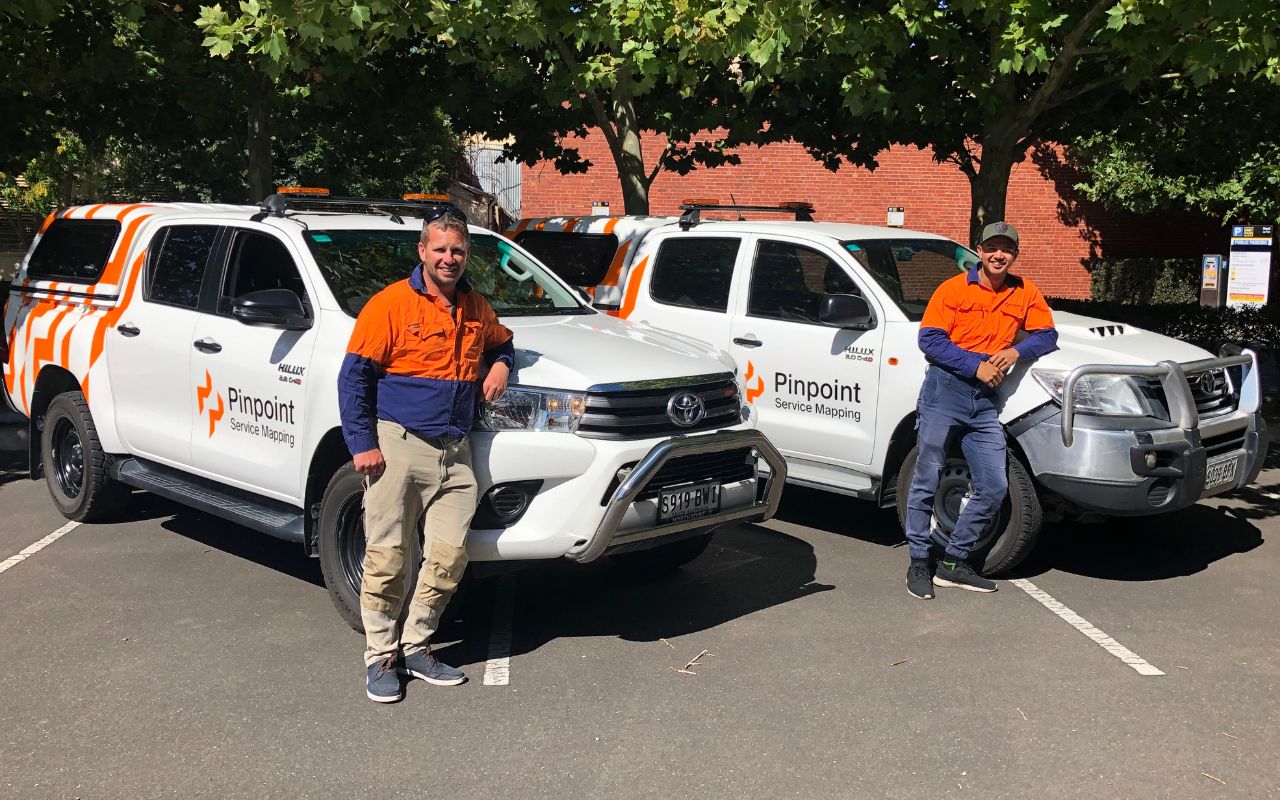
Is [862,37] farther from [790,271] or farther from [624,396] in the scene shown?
[624,396]

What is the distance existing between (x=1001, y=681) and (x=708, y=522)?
1.41 meters

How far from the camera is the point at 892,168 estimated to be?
28141 millimetres

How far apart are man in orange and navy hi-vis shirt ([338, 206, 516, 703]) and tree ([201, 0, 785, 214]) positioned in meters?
5.24

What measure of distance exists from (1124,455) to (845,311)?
Result: 168 centimetres

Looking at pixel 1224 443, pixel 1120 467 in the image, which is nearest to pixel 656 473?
pixel 1120 467

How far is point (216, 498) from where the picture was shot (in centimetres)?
646

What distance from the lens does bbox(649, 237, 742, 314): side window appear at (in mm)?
8180

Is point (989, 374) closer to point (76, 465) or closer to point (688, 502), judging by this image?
point (688, 502)

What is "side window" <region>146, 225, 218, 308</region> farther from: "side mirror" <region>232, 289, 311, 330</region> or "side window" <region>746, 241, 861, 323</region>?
"side window" <region>746, 241, 861, 323</region>

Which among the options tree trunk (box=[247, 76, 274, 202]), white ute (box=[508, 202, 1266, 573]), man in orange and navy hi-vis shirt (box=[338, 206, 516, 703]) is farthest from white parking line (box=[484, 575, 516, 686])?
tree trunk (box=[247, 76, 274, 202])

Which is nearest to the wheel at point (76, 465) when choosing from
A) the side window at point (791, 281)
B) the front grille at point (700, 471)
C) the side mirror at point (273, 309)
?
the side mirror at point (273, 309)

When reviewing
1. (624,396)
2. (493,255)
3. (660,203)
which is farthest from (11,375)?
(660,203)

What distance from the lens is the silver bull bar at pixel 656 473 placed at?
5.20 meters

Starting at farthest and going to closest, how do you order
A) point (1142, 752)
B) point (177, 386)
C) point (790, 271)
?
1. point (790, 271)
2. point (177, 386)
3. point (1142, 752)
